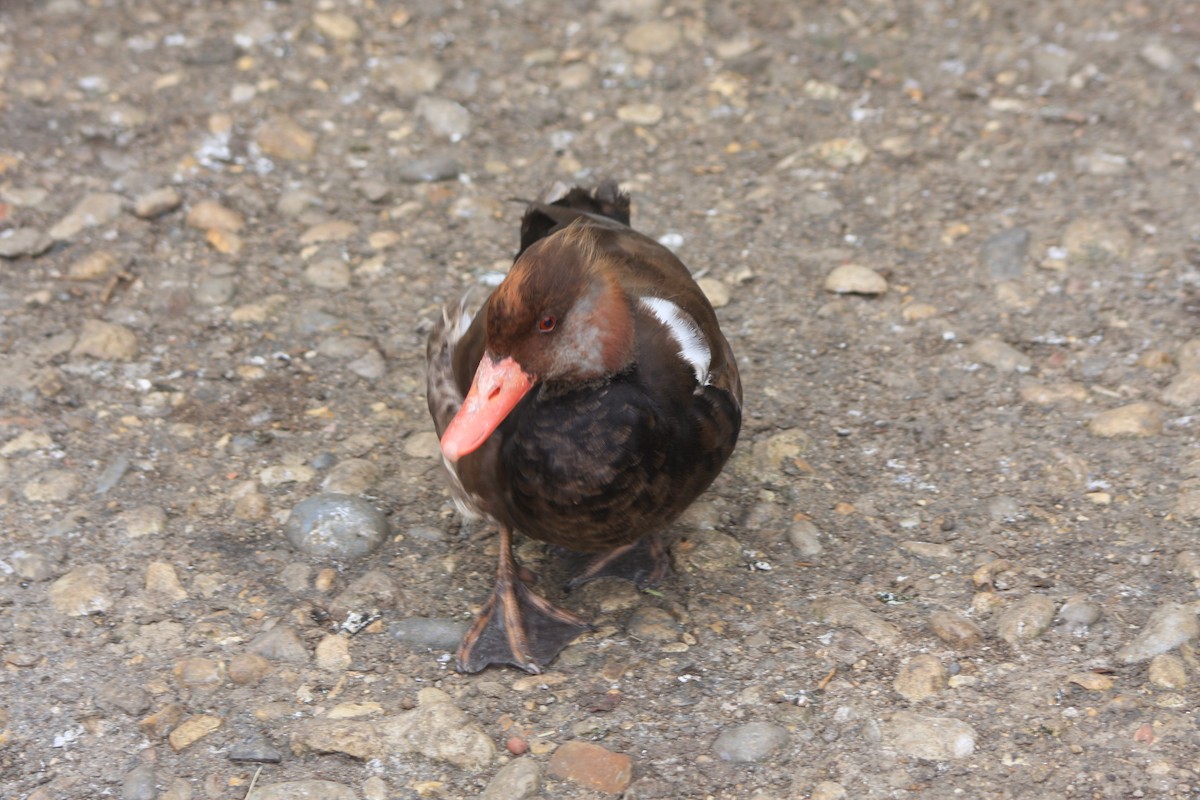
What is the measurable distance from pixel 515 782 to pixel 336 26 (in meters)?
4.08

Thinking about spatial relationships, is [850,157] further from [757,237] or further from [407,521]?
[407,521]

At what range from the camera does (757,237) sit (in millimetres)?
4848

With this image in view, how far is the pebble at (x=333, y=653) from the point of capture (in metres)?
3.24

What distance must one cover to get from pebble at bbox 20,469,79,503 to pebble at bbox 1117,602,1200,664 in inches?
120

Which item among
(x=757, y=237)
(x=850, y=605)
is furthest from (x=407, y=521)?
(x=757, y=237)

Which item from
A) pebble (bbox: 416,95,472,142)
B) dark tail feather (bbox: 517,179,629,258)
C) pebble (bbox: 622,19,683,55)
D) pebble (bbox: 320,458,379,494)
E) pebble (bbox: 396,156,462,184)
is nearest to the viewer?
dark tail feather (bbox: 517,179,629,258)

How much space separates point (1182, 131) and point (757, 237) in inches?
75.4

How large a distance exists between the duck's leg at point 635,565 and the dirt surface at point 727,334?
0.07m

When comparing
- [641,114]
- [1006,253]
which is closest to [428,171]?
[641,114]

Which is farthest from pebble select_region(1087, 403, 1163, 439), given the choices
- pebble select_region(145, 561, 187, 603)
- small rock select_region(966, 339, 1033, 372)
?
pebble select_region(145, 561, 187, 603)

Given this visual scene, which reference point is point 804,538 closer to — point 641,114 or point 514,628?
point 514,628

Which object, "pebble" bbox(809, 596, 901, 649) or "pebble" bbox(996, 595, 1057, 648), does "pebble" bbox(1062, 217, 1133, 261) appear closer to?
"pebble" bbox(996, 595, 1057, 648)

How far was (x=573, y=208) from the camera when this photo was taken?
392 cm

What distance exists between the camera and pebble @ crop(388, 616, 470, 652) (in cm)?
333
